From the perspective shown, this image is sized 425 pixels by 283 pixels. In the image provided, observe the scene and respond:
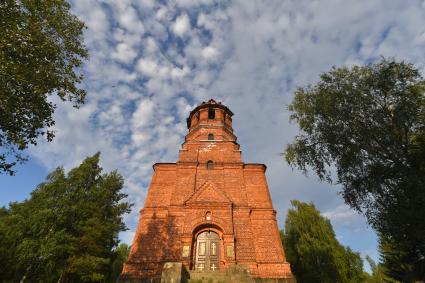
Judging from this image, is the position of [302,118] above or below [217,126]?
below

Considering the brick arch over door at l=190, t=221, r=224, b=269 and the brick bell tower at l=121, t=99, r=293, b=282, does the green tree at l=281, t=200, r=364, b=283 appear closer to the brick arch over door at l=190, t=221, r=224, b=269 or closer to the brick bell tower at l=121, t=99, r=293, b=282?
the brick bell tower at l=121, t=99, r=293, b=282

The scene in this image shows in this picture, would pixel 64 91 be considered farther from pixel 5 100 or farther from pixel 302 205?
pixel 302 205

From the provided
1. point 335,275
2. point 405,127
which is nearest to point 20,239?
point 405,127

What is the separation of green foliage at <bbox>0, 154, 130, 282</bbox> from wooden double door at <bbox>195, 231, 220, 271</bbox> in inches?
253

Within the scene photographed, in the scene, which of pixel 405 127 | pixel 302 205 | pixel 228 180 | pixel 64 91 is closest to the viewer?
pixel 64 91

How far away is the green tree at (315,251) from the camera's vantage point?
23750 mm

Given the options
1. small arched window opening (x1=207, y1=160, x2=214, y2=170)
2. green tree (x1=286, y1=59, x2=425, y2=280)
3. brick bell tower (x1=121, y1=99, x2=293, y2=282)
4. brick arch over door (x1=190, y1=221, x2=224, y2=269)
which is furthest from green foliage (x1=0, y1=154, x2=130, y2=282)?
green tree (x1=286, y1=59, x2=425, y2=280)

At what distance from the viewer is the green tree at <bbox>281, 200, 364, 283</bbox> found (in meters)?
23.8

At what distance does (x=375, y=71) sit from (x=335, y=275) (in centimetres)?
1867

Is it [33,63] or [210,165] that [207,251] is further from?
[33,63]

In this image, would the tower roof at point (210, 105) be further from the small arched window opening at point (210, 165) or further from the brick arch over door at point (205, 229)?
the brick arch over door at point (205, 229)

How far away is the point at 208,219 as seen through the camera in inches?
A: 687

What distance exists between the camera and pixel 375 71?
13.6m

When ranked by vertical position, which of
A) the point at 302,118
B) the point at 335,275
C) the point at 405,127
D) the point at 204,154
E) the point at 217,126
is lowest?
the point at 335,275
